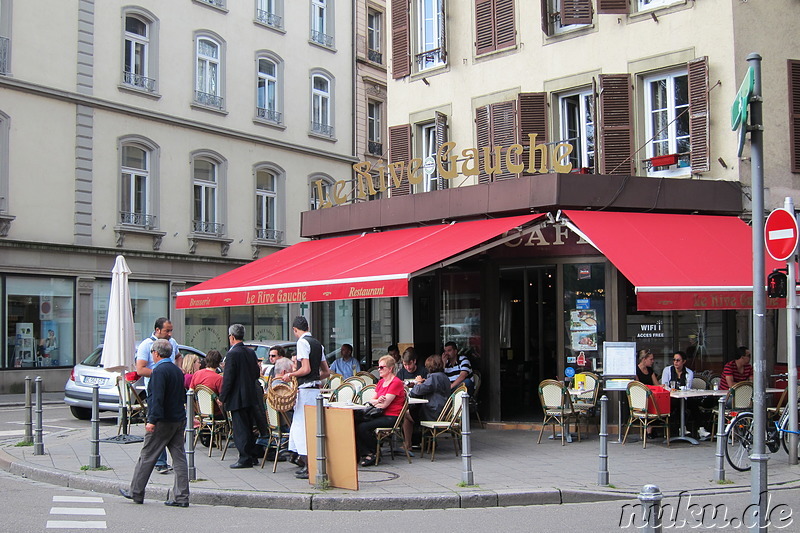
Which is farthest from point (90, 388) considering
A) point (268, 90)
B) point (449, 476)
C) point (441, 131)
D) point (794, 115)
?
point (268, 90)

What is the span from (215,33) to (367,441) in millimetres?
21487

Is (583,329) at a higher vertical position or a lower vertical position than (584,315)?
lower

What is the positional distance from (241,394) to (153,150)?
18.4 meters

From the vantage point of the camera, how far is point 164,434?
919cm

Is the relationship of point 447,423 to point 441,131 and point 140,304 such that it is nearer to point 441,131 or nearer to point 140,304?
point 441,131

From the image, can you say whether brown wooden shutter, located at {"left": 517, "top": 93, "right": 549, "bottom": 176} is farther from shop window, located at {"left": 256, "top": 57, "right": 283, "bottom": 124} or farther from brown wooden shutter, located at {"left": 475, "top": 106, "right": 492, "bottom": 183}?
shop window, located at {"left": 256, "top": 57, "right": 283, "bottom": 124}

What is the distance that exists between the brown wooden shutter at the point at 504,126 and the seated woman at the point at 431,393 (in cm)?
538

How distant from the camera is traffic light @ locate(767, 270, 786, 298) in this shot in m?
10.7

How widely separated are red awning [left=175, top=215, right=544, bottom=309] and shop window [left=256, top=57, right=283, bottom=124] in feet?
46.5

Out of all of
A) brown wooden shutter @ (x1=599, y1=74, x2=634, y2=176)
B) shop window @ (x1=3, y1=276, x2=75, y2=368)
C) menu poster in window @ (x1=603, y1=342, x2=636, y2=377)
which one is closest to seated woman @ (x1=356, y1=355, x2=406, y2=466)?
menu poster in window @ (x1=603, y1=342, x2=636, y2=377)

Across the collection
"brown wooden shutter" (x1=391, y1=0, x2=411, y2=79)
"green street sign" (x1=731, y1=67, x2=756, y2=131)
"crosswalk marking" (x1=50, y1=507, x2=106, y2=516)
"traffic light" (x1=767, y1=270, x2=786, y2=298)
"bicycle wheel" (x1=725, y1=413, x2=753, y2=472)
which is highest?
"brown wooden shutter" (x1=391, y1=0, x2=411, y2=79)

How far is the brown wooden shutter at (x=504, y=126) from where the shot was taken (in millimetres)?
16812

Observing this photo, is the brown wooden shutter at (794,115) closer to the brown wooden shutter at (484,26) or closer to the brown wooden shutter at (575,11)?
the brown wooden shutter at (575,11)

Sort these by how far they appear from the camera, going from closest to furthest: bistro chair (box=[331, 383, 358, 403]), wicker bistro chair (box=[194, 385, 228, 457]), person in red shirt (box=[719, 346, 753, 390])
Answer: wicker bistro chair (box=[194, 385, 228, 457]) < bistro chair (box=[331, 383, 358, 403]) < person in red shirt (box=[719, 346, 753, 390])
